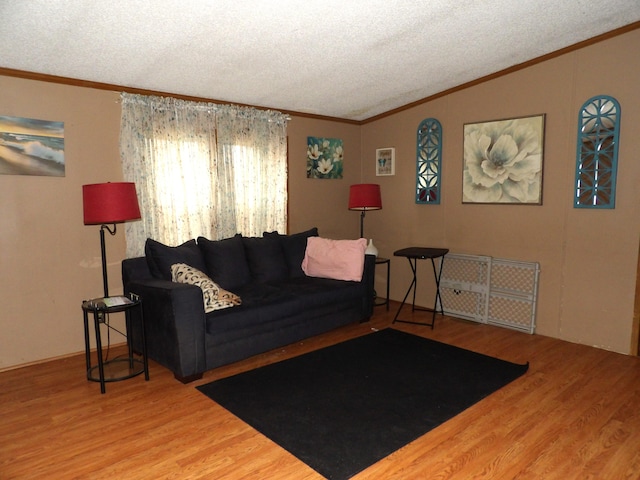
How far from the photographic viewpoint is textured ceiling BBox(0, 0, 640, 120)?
8.89 feet

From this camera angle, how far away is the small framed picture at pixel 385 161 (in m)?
5.37

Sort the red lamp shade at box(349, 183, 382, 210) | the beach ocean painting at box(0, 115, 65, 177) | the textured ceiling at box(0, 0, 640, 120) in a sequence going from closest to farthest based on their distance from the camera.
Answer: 1. the textured ceiling at box(0, 0, 640, 120)
2. the beach ocean painting at box(0, 115, 65, 177)
3. the red lamp shade at box(349, 183, 382, 210)

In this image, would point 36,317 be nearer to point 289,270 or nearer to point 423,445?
point 289,270

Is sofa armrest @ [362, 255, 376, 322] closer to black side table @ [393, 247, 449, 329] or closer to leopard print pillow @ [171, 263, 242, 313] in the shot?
black side table @ [393, 247, 449, 329]

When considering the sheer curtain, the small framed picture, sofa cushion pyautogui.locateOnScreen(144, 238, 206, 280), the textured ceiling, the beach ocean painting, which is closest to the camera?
the textured ceiling

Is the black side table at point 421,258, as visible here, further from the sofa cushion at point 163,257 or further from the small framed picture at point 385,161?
the sofa cushion at point 163,257

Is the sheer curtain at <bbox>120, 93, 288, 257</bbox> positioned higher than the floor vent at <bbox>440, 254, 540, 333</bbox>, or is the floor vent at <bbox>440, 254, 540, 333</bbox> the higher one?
the sheer curtain at <bbox>120, 93, 288, 257</bbox>

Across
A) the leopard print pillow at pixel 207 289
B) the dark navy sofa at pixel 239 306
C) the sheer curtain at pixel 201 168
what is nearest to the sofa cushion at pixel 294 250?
the dark navy sofa at pixel 239 306

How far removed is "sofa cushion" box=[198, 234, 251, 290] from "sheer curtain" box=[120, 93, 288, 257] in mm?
304

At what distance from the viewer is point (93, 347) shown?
377 cm

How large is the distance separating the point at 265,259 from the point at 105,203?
1.61 meters

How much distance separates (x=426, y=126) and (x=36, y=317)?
411 centimetres

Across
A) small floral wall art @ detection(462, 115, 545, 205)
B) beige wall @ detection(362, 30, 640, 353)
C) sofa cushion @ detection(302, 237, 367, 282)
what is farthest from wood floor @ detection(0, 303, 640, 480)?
small floral wall art @ detection(462, 115, 545, 205)

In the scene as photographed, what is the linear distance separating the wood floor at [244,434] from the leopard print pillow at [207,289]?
1.65ft
